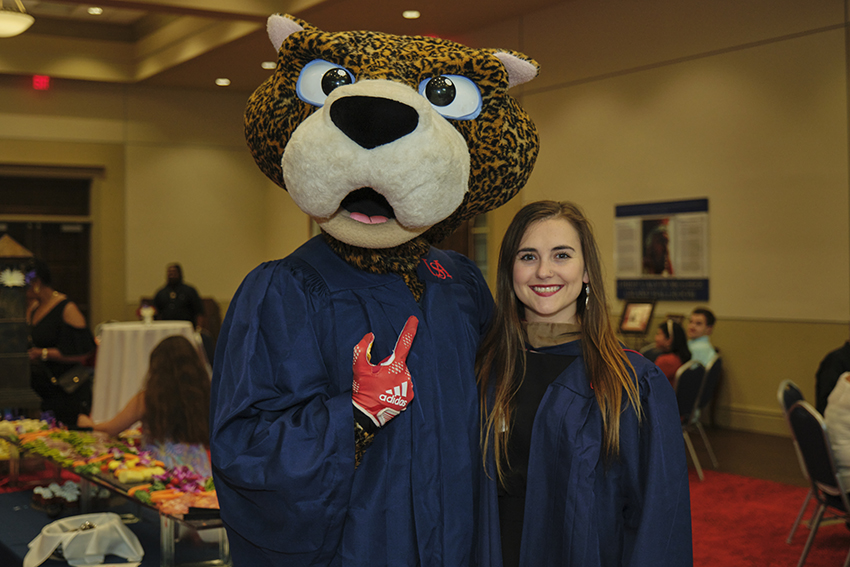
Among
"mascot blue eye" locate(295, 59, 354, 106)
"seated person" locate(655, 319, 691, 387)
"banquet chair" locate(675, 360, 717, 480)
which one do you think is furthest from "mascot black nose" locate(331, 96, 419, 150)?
"seated person" locate(655, 319, 691, 387)

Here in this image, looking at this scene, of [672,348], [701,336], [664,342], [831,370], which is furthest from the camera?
[701,336]

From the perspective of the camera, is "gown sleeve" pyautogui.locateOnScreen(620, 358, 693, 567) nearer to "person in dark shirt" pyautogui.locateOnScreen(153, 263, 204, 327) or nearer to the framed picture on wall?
the framed picture on wall

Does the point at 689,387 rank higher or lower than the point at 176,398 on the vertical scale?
lower

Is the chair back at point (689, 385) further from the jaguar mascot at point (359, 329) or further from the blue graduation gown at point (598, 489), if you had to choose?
the jaguar mascot at point (359, 329)

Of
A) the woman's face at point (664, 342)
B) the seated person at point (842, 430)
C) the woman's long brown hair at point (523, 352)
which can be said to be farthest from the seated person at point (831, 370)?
the woman's long brown hair at point (523, 352)

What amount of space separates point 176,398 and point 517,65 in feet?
7.15

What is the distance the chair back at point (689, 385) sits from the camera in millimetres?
5102

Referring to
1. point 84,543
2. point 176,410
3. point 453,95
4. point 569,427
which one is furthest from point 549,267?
point 176,410

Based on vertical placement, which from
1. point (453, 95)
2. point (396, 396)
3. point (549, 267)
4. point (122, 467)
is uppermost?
point (453, 95)

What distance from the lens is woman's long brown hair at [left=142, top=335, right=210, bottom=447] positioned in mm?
3133

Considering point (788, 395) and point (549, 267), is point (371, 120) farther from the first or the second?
point (788, 395)

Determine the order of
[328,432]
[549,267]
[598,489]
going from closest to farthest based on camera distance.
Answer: [328,432] < [598,489] < [549,267]

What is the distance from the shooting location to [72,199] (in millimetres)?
11289

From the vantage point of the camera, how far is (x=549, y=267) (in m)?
1.79
